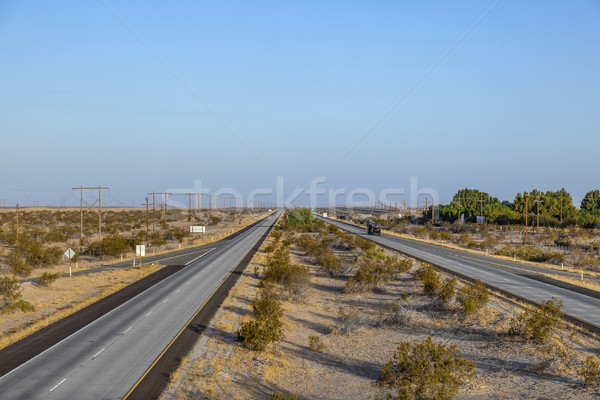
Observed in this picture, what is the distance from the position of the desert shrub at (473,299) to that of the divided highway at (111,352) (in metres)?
15.5

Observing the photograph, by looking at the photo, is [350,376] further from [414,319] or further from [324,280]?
[324,280]

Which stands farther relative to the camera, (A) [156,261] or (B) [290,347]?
(A) [156,261]

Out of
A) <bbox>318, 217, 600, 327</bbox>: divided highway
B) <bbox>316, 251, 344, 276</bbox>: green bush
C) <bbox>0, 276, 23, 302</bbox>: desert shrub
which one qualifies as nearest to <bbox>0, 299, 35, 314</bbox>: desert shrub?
<bbox>0, 276, 23, 302</bbox>: desert shrub

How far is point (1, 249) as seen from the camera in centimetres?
5562

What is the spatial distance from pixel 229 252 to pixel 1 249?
29.4 m

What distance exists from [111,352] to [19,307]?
41.4 feet

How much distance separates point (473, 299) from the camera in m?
24.7

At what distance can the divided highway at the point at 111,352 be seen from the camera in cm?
1434

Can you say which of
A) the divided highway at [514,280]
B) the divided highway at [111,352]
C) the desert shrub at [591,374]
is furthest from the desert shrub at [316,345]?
the divided highway at [514,280]

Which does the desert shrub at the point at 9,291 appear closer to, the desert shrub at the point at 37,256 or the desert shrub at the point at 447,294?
the desert shrub at the point at 37,256

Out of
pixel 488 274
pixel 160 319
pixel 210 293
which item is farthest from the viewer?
pixel 488 274

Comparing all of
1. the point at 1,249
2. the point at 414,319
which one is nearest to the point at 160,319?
the point at 414,319

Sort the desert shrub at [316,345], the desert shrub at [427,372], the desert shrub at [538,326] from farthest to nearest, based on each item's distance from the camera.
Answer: the desert shrub at [316,345]
the desert shrub at [538,326]
the desert shrub at [427,372]

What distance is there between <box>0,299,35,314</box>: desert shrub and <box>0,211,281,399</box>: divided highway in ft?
18.5
